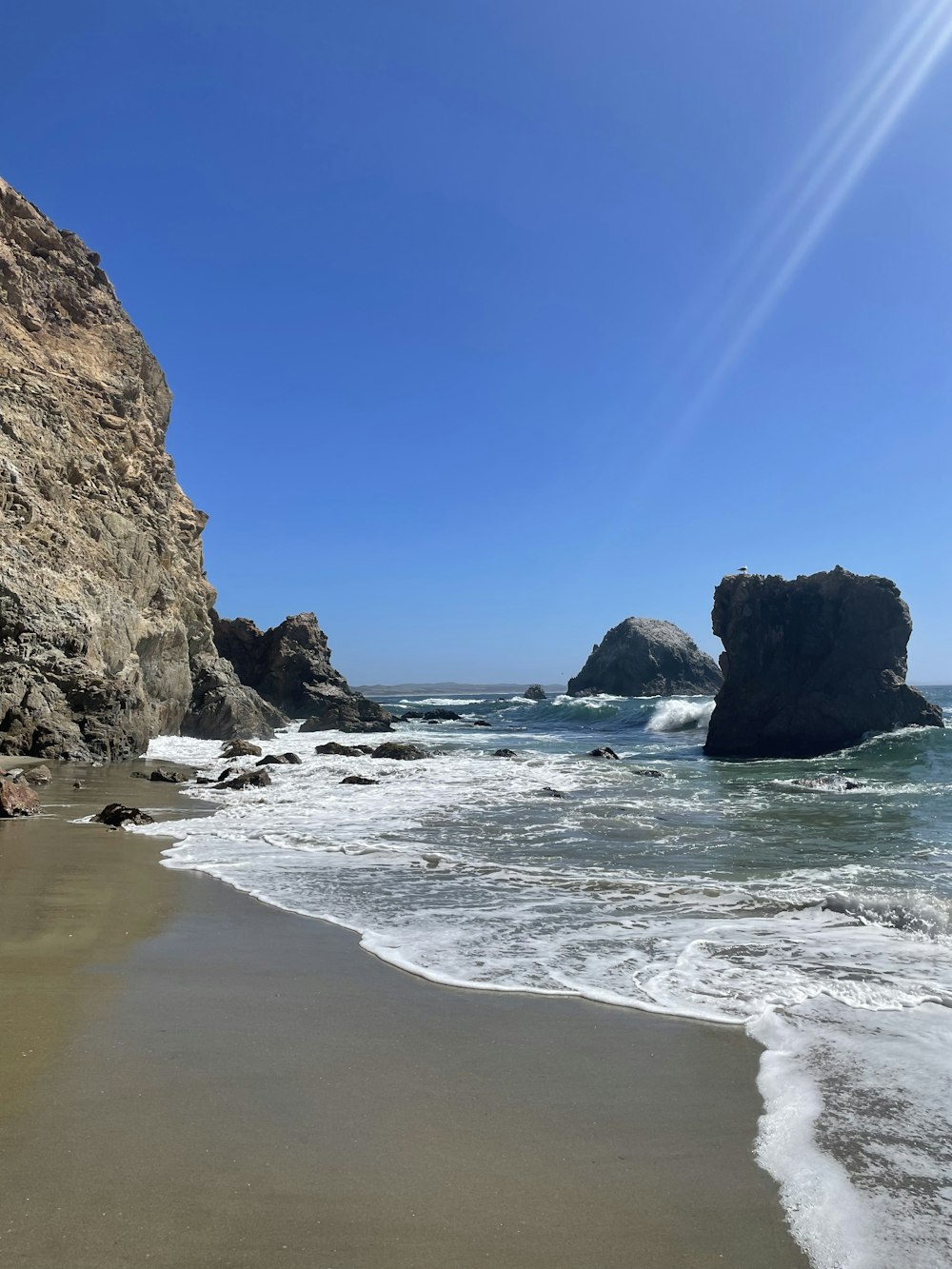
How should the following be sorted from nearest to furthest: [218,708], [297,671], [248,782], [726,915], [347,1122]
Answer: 1. [347,1122]
2. [726,915]
3. [248,782]
4. [218,708]
5. [297,671]

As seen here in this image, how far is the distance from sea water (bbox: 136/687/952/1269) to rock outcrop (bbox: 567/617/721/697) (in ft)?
183

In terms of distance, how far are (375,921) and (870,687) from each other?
25759 mm

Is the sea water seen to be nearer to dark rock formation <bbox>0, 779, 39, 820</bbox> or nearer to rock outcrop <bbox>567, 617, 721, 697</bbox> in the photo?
dark rock formation <bbox>0, 779, 39, 820</bbox>

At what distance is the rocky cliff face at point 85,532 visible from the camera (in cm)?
1686

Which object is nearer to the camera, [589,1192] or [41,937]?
[589,1192]

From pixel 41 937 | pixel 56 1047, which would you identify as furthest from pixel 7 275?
pixel 56 1047

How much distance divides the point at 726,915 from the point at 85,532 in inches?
780

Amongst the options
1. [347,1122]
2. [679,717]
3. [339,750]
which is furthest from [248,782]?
[679,717]

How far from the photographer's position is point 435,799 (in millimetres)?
14578

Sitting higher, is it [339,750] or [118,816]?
[118,816]

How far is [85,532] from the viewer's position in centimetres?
2077

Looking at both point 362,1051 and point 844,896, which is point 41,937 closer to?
point 362,1051

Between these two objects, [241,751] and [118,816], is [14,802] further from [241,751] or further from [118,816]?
[241,751]

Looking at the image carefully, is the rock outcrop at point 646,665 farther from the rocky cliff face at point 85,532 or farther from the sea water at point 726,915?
the sea water at point 726,915
